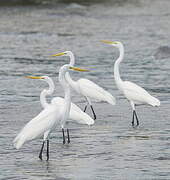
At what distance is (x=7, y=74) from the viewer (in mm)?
18984

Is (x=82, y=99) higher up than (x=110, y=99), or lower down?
lower down

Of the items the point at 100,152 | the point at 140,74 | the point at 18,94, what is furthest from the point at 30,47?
the point at 100,152

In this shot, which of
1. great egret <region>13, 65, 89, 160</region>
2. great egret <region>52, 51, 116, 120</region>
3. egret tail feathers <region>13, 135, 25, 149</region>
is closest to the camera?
egret tail feathers <region>13, 135, 25, 149</region>

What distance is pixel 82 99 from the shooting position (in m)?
15.4

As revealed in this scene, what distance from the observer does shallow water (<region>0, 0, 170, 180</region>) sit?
9492 millimetres

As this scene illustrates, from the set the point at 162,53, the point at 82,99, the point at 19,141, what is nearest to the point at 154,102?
the point at 82,99

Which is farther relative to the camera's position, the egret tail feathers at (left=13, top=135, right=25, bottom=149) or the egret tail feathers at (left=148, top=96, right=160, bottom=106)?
the egret tail feathers at (left=148, top=96, right=160, bottom=106)

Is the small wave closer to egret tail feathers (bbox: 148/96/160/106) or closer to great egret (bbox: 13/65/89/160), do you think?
egret tail feathers (bbox: 148/96/160/106)

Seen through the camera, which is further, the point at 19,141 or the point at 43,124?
the point at 43,124

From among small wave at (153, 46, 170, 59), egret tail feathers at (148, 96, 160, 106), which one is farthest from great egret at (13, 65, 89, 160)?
small wave at (153, 46, 170, 59)

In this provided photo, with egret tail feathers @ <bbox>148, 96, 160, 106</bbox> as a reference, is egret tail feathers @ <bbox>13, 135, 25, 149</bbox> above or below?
below

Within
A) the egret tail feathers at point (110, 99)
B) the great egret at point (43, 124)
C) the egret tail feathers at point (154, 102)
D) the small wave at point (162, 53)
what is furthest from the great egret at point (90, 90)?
the small wave at point (162, 53)

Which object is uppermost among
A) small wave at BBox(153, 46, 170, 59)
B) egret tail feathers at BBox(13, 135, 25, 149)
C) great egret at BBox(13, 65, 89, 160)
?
small wave at BBox(153, 46, 170, 59)

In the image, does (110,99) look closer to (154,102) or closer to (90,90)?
(90,90)
